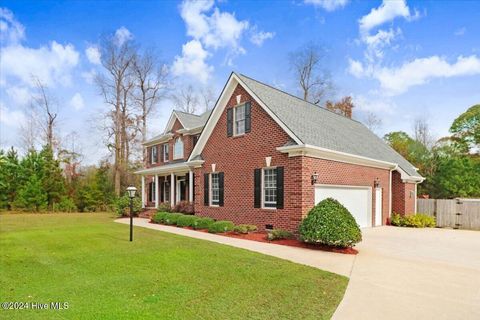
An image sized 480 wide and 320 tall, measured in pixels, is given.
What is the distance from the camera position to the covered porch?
2106 centimetres

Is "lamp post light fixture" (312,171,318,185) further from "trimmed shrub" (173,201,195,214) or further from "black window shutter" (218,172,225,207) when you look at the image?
"trimmed shrub" (173,201,195,214)

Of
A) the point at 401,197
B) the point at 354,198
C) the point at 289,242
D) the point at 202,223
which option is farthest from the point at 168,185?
the point at 401,197

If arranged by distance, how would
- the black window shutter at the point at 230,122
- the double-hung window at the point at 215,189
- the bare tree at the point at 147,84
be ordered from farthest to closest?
the bare tree at the point at 147,84 → the double-hung window at the point at 215,189 → the black window shutter at the point at 230,122

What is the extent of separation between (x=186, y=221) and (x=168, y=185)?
916 centimetres

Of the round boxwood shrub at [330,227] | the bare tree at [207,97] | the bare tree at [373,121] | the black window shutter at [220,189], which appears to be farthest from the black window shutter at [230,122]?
A: the bare tree at [373,121]

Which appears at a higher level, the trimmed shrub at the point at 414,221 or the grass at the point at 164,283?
the grass at the point at 164,283

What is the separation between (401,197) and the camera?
17.9 metres

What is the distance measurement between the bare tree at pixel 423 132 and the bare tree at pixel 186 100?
25205mm

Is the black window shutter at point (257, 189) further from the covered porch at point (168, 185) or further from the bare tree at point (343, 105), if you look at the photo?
the bare tree at point (343, 105)

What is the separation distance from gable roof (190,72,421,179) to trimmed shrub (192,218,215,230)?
3987mm

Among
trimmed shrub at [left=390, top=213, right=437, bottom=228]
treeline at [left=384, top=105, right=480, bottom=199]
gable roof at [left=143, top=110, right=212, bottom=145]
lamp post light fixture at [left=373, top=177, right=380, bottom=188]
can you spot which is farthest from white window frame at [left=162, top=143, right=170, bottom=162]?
treeline at [left=384, top=105, right=480, bottom=199]

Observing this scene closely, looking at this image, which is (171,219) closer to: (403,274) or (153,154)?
(153,154)

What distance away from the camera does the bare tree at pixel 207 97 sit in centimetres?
4019

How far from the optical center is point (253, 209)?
44.8ft
